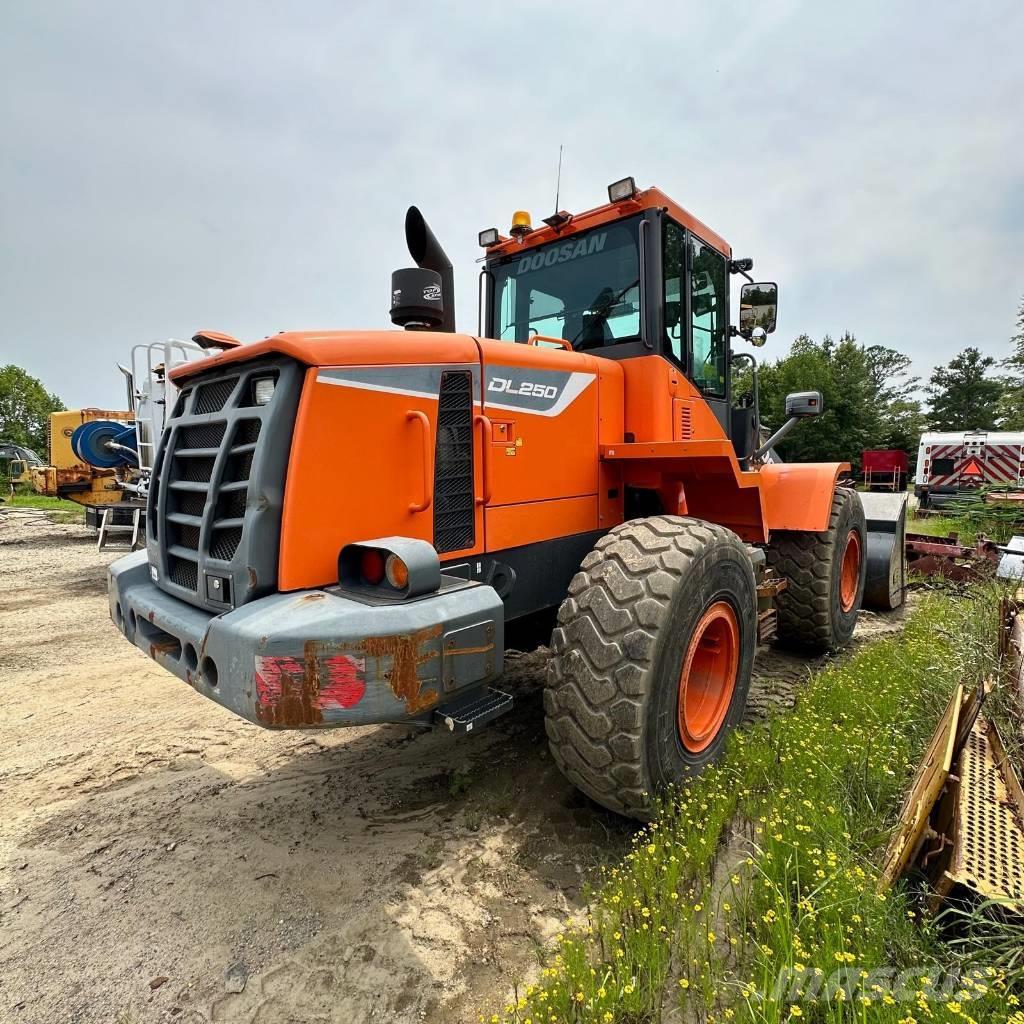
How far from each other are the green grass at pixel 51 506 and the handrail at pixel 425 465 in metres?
15.7

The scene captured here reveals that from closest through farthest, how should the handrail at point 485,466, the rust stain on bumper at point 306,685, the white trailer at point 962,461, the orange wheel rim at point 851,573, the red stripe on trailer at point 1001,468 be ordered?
the rust stain on bumper at point 306,685 → the handrail at point 485,466 → the orange wheel rim at point 851,573 → the white trailer at point 962,461 → the red stripe on trailer at point 1001,468

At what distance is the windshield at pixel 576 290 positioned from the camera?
11.6ft

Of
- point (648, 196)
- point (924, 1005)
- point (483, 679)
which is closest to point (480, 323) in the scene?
point (648, 196)

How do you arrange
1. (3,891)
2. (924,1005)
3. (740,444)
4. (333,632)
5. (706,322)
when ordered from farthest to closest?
1. (740,444)
2. (706,322)
3. (3,891)
4. (333,632)
5. (924,1005)

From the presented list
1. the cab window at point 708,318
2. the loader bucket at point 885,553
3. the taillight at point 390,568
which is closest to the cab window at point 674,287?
the cab window at point 708,318

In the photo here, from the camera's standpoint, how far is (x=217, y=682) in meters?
2.05

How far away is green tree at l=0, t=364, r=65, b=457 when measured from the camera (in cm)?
3894

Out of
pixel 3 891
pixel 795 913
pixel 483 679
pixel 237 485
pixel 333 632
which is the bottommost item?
pixel 3 891

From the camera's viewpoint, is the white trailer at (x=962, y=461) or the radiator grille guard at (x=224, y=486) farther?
the white trailer at (x=962, y=461)

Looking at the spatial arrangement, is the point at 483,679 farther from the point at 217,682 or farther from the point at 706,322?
the point at 706,322

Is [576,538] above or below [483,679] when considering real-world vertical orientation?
above

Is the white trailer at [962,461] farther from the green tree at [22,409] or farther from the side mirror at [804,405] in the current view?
the green tree at [22,409]

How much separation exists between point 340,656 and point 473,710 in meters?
0.63

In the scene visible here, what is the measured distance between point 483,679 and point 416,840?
3.13 ft
